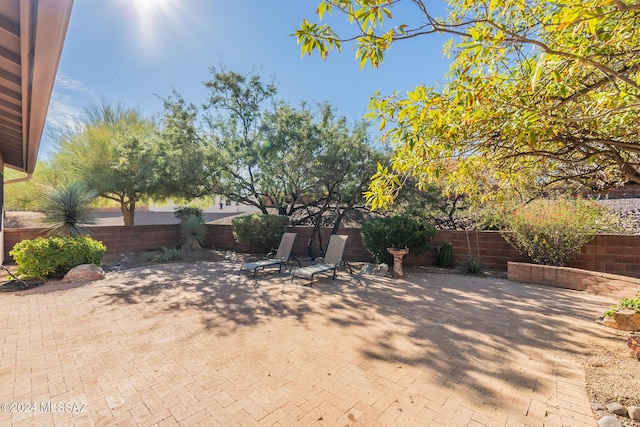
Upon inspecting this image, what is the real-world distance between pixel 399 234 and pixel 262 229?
5434 mm

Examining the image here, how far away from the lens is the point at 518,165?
4.50 m

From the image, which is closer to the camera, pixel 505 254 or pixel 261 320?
pixel 261 320

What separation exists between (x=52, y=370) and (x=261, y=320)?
2537 millimetres

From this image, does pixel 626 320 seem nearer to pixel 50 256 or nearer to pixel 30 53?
pixel 30 53

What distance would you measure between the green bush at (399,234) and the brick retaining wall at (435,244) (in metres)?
0.77

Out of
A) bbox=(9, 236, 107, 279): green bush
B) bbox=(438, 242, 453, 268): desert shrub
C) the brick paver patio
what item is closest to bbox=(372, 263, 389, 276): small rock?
bbox=(438, 242, 453, 268): desert shrub

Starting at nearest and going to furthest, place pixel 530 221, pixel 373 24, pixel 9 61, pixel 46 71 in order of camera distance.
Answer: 1. pixel 373 24
2. pixel 46 71
3. pixel 9 61
4. pixel 530 221

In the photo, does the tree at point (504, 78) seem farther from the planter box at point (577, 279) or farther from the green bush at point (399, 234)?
the green bush at point (399, 234)

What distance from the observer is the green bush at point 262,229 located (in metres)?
11.2

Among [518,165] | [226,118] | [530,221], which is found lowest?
[530,221]

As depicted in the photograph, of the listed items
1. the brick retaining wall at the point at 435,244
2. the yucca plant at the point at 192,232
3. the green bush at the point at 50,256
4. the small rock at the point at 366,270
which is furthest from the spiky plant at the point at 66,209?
the small rock at the point at 366,270

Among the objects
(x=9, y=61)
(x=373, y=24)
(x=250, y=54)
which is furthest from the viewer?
(x=250, y=54)

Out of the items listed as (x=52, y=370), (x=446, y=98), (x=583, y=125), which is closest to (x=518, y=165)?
(x=583, y=125)

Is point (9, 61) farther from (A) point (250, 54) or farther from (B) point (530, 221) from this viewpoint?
(B) point (530, 221)
